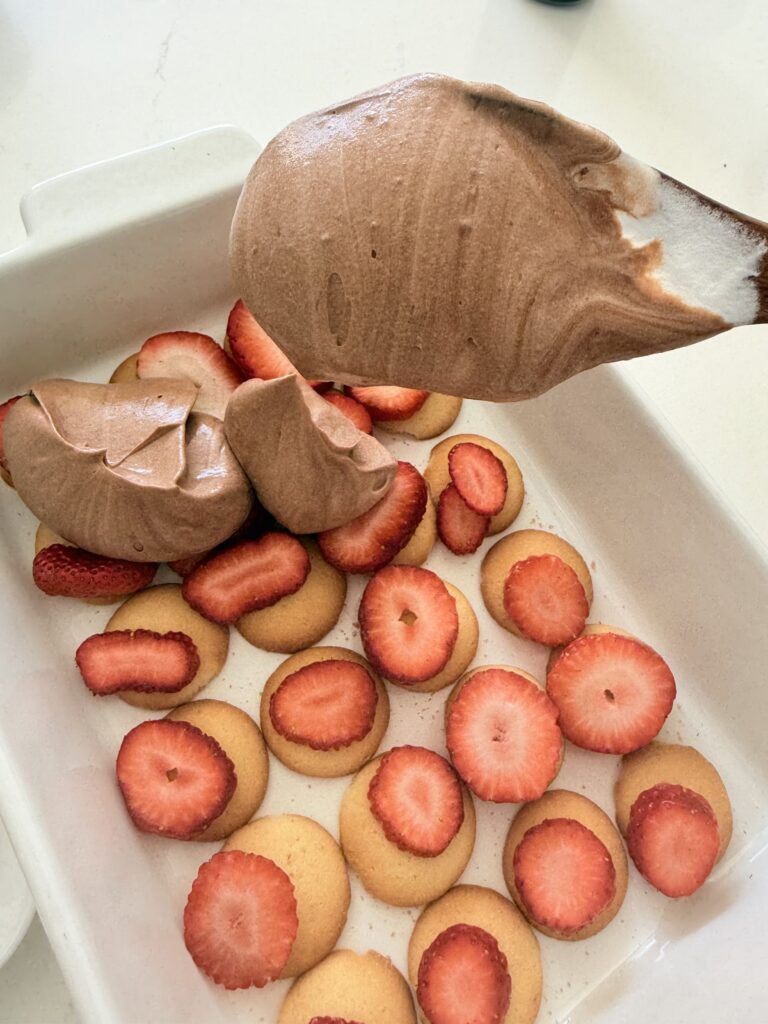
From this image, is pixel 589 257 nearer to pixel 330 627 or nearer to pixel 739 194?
pixel 330 627

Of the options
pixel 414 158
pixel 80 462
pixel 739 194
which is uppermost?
pixel 414 158

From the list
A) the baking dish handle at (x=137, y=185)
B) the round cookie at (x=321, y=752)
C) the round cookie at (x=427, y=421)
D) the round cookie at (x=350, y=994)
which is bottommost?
the round cookie at (x=350, y=994)

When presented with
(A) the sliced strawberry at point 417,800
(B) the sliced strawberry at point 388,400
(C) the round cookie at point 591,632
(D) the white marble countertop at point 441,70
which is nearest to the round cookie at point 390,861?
(A) the sliced strawberry at point 417,800

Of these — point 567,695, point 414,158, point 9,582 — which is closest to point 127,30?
point 9,582

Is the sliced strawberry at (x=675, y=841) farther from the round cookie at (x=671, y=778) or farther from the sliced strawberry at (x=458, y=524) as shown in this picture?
the sliced strawberry at (x=458, y=524)

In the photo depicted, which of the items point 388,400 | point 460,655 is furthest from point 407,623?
point 388,400

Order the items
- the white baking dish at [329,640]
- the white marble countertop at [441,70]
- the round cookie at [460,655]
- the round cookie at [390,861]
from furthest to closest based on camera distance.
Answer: the white marble countertop at [441,70]
the round cookie at [460,655]
the round cookie at [390,861]
the white baking dish at [329,640]
